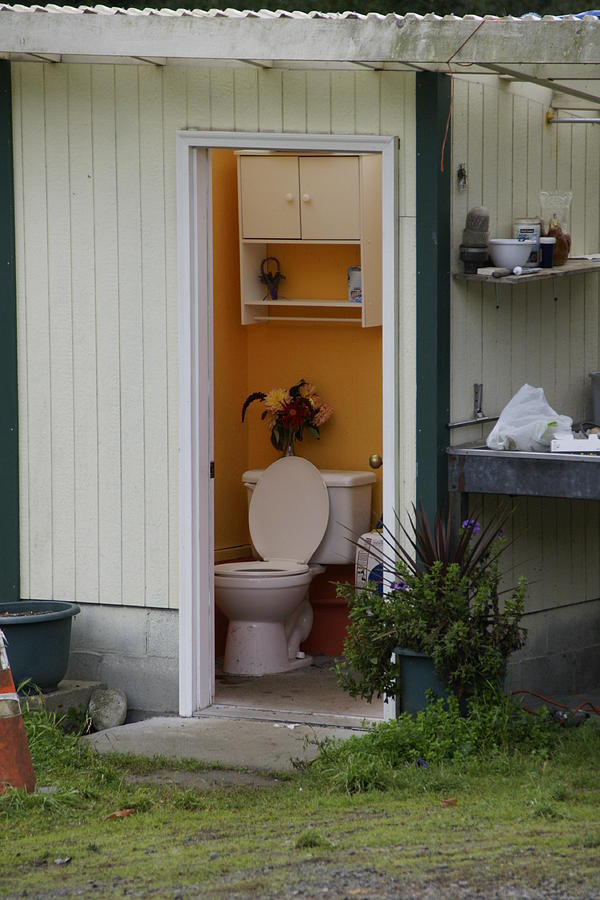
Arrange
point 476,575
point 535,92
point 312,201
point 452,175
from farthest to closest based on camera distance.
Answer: point 312,201 → point 535,92 → point 452,175 → point 476,575

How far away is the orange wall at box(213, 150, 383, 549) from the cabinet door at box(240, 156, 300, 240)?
0.18m

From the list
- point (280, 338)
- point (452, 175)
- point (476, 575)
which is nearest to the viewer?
point (476, 575)

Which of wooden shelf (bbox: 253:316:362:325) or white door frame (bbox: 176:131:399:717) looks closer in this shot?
white door frame (bbox: 176:131:399:717)

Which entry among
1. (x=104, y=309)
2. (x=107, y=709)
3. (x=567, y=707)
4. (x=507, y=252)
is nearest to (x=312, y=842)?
(x=107, y=709)

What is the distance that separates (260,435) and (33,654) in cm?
238

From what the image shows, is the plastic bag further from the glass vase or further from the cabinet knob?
the glass vase

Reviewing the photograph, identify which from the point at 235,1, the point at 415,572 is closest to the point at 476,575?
the point at 415,572

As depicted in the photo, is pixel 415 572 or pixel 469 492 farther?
pixel 469 492

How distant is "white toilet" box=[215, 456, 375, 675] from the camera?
7.20 meters

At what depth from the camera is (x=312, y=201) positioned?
7.51m

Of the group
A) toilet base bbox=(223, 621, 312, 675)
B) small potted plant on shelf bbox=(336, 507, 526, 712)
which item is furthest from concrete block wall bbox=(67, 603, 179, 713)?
small potted plant on shelf bbox=(336, 507, 526, 712)

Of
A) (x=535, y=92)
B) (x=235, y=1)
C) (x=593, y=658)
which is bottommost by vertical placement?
(x=593, y=658)

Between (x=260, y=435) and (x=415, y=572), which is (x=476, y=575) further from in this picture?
(x=260, y=435)

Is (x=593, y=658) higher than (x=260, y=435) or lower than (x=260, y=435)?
lower
